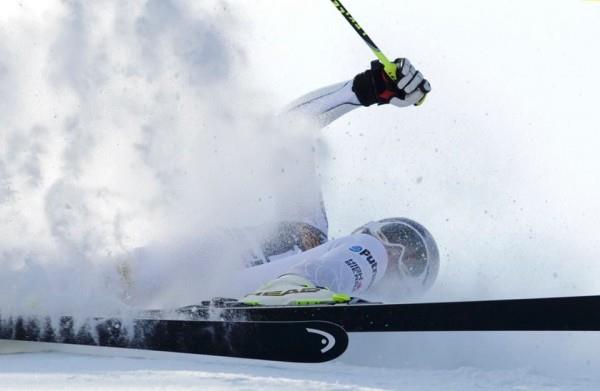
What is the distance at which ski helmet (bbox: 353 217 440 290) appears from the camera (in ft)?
11.4

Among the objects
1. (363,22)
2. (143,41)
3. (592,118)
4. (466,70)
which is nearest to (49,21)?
(143,41)

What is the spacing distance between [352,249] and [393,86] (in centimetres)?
71

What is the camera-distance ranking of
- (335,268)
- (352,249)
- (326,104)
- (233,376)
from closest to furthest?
(233,376)
(335,268)
(352,249)
(326,104)

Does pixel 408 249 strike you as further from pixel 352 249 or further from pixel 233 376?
pixel 233 376

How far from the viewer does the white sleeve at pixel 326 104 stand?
3.88 metres

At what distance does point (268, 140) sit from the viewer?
385 centimetres

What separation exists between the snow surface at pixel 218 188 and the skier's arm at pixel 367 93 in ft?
0.36

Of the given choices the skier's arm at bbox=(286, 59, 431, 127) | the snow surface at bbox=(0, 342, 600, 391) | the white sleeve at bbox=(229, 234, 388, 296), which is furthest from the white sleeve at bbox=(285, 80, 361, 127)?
the snow surface at bbox=(0, 342, 600, 391)

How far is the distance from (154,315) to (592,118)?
6082 mm

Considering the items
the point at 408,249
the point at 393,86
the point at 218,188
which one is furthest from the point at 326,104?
the point at 408,249

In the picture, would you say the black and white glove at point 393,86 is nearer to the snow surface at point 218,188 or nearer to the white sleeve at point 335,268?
the snow surface at point 218,188

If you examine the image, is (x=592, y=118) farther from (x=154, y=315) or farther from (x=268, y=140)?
(x=154, y=315)

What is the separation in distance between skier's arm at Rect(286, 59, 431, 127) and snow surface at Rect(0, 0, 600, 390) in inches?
4.4

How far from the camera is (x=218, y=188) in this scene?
3.70m
